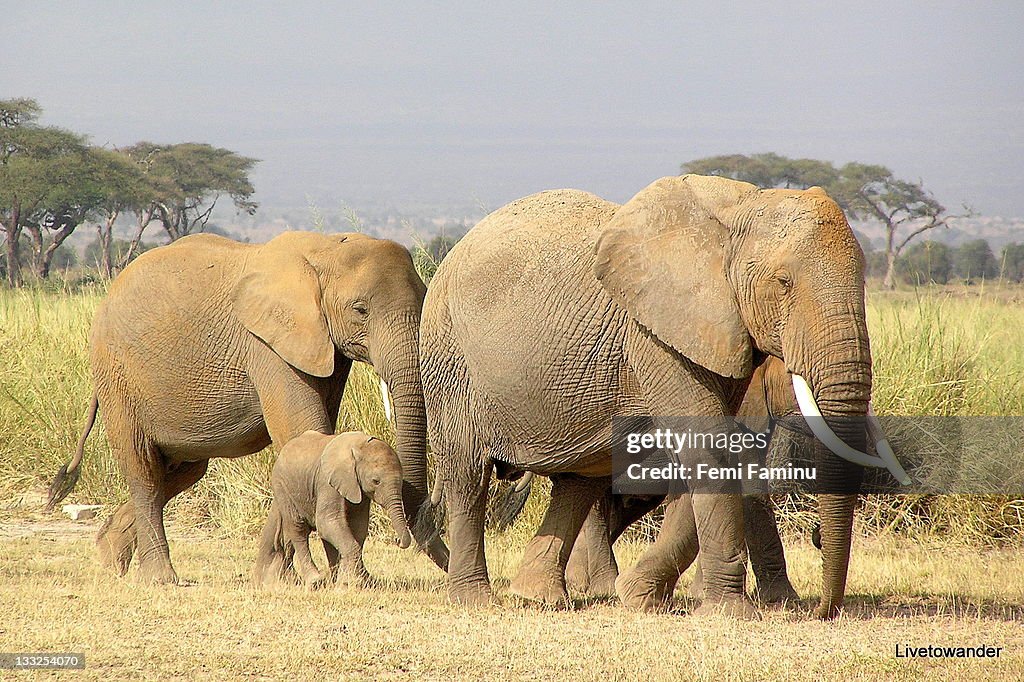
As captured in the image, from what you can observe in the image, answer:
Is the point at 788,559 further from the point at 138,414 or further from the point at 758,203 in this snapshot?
the point at 138,414

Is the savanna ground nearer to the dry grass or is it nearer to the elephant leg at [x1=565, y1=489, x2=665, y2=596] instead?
the dry grass

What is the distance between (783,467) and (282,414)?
3268 millimetres

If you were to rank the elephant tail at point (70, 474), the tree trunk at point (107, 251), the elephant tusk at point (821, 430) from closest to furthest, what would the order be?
the elephant tusk at point (821, 430) < the elephant tail at point (70, 474) < the tree trunk at point (107, 251)

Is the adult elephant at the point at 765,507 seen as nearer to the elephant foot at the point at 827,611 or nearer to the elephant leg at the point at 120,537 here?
the elephant foot at the point at 827,611

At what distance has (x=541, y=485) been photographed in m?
10.9

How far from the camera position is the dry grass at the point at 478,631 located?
652 centimetres

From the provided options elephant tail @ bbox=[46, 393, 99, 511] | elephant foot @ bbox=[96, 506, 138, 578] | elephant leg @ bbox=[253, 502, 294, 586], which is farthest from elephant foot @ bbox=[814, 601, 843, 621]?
elephant tail @ bbox=[46, 393, 99, 511]

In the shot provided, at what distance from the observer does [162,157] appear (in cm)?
4481

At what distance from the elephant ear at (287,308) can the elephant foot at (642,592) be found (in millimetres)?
2225

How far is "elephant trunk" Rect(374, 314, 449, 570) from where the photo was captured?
8.84m

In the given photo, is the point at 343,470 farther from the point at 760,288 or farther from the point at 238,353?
the point at 760,288

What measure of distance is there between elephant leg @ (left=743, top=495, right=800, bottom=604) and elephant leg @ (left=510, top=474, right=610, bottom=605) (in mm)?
881

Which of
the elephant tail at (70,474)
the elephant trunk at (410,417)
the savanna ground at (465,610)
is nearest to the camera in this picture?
the savanna ground at (465,610)

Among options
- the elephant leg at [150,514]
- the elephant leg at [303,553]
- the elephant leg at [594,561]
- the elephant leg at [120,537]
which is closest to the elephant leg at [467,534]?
the elephant leg at [594,561]
